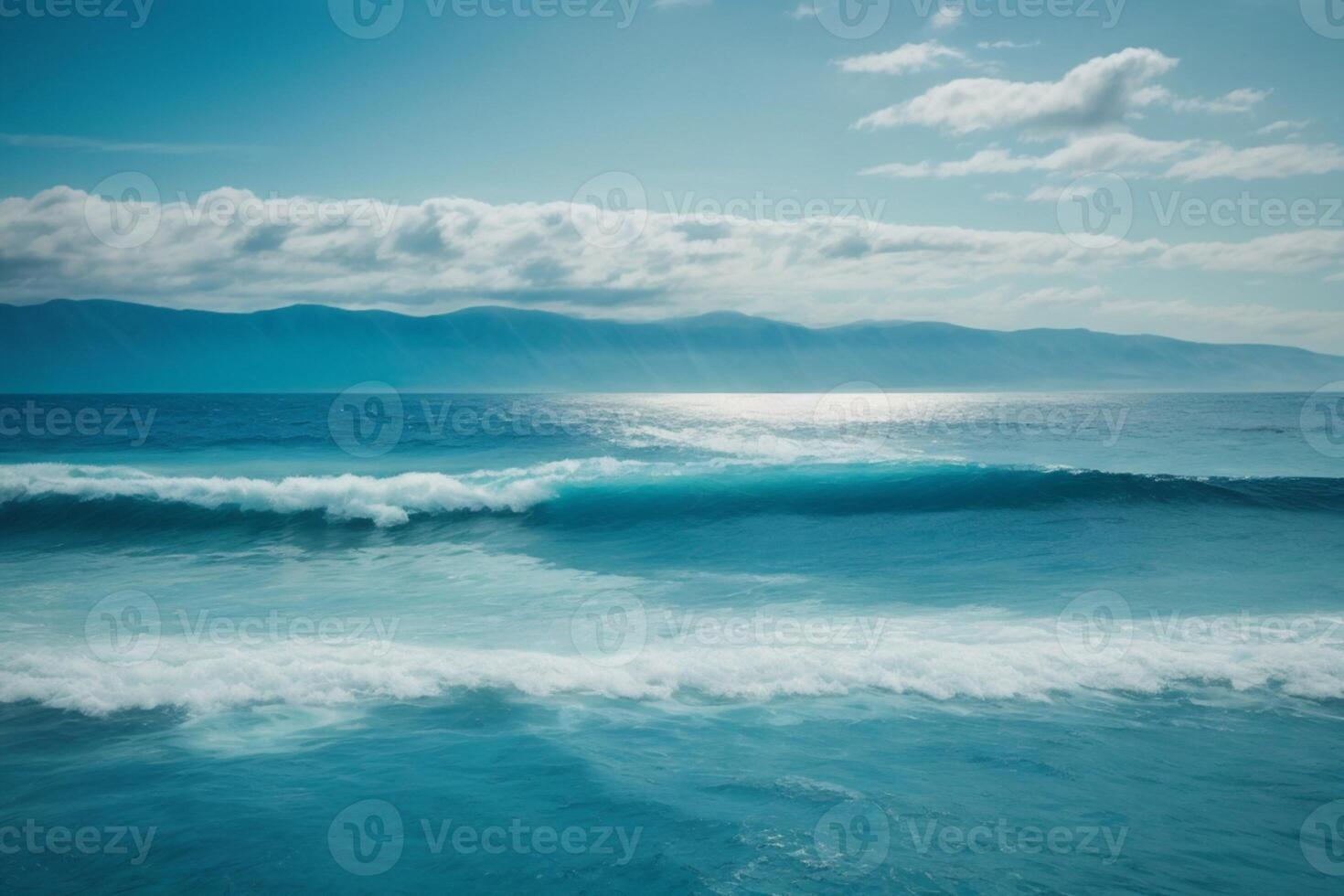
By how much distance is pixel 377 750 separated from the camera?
6.00 meters

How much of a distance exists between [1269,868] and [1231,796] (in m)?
0.91

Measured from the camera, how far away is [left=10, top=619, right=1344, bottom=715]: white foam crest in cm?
715

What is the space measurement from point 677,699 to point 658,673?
0.57 metres

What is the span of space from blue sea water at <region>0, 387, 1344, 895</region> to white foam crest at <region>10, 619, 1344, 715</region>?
0.17 ft

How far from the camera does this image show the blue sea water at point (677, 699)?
4.61m

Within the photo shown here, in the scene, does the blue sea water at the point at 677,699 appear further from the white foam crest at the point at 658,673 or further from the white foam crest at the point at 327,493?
the white foam crest at the point at 327,493

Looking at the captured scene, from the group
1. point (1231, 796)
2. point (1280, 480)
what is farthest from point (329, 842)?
point (1280, 480)

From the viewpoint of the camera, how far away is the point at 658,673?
7.70m

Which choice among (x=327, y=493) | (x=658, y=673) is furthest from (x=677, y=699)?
(x=327, y=493)

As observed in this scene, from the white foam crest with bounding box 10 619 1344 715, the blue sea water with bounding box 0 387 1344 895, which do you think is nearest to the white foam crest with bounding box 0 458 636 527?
the blue sea water with bounding box 0 387 1344 895

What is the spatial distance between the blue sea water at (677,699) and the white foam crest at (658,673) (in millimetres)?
53

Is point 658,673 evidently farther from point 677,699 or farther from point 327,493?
point 327,493

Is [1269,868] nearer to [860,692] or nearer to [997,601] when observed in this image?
[860,692]

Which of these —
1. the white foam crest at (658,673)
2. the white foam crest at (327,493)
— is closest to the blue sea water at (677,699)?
the white foam crest at (658,673)
